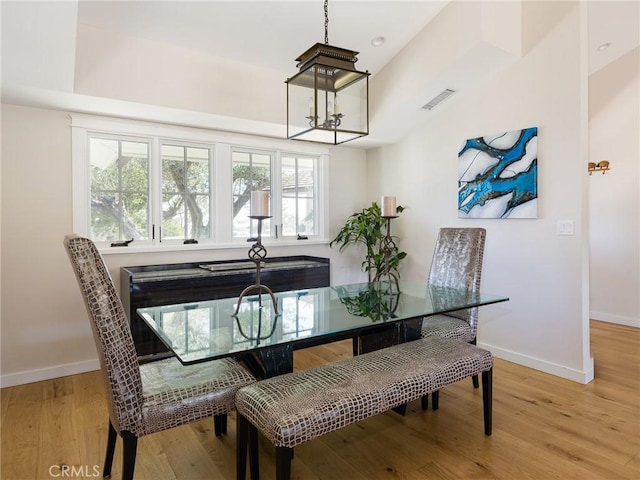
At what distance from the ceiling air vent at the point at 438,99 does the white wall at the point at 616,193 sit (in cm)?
227

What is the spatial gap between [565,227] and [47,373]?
13.7 ft

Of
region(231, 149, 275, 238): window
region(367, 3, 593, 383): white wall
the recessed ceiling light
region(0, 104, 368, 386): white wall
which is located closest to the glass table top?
region(367, 3, 593, 383): white wall

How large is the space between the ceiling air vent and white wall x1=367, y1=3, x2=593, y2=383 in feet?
0.40

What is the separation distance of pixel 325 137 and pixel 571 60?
1950 millimetres

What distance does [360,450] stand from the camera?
210 cm

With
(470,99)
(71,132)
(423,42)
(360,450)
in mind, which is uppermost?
(423,42)

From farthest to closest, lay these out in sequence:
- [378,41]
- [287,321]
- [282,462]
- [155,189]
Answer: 1. [155,189]
2. [378,41]
3. [287,321]
4. [282,462]

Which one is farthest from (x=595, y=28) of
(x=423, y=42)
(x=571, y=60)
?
(x=423, y=42)

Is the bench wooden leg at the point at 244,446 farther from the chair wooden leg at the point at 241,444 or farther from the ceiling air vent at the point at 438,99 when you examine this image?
the ceiling air vent at the point at 438,99

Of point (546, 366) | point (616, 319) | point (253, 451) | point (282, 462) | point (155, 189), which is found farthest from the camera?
point (616, 319)

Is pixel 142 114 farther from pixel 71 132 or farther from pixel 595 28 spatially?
pixel 595 28

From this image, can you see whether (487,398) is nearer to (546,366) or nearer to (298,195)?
(546,366)

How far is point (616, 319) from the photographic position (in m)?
4.55

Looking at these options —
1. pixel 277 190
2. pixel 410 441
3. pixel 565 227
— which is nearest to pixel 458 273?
pixel 565 227
